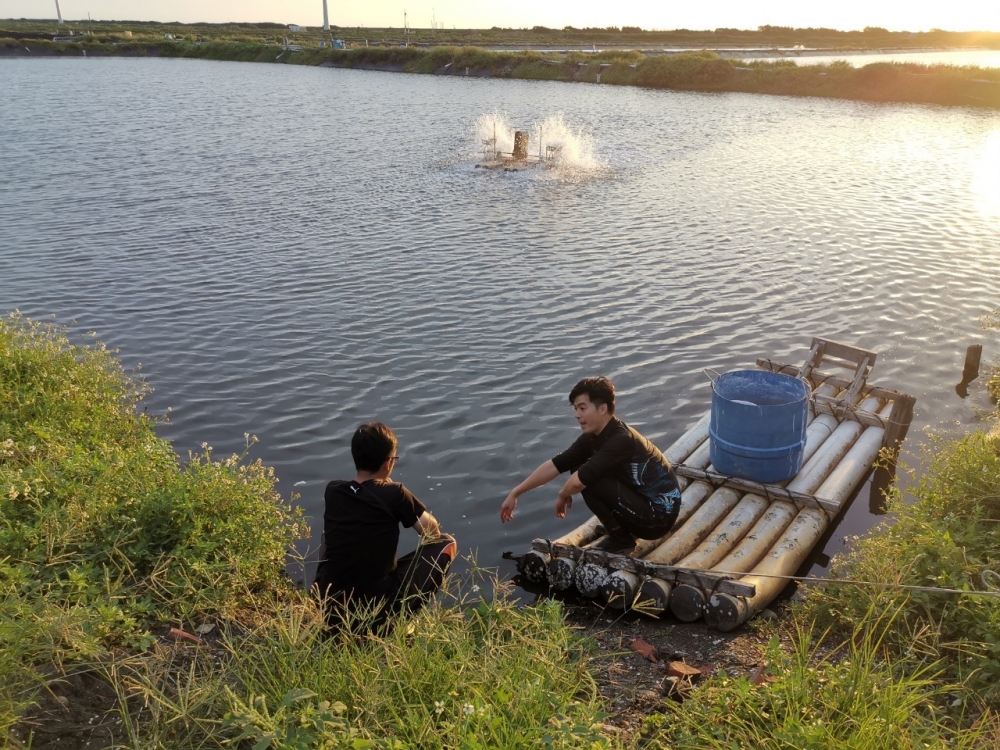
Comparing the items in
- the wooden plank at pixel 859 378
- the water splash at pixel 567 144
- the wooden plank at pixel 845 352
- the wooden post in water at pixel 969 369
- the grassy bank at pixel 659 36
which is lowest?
the wooden post in water at pixel 969 369

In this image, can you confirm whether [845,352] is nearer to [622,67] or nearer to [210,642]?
[210,642]

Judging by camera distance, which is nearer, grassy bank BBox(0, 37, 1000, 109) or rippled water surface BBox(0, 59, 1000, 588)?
rippled water surface BBox(0, 59, 1000, 588)

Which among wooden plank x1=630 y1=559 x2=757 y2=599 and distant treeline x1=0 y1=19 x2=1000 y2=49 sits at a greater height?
distant treeline x1=0 y1=19 x2=1000 y2=49

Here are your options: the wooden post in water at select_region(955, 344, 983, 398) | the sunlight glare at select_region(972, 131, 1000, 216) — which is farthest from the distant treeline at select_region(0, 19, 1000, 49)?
the wooden post in water at select_region(955, 344, 983, 398)

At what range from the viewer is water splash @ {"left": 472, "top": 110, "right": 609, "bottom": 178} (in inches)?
1077

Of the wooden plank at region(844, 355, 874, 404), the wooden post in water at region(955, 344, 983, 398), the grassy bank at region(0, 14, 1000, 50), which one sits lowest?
the wooden post in water at region(955, 344, 983, 398)

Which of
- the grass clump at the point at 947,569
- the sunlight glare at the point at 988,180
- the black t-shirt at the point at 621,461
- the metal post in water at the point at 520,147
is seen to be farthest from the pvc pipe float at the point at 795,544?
the metal post in water at the point at 520,147

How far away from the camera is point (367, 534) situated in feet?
18.6

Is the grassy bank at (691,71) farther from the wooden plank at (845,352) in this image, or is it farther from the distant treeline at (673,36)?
the wooden plank at (845,352)

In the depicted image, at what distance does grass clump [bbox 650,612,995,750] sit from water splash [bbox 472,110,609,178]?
2295cm

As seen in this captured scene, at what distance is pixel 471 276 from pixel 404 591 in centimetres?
1100

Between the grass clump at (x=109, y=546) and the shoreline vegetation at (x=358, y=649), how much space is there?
0.02 metres

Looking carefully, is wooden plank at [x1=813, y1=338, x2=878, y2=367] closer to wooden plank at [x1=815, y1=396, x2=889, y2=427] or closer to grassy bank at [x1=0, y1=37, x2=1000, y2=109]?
wooden plank at [x1=815, y1=396, x2=889, y2=427]

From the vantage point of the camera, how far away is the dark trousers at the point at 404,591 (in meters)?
5.55
